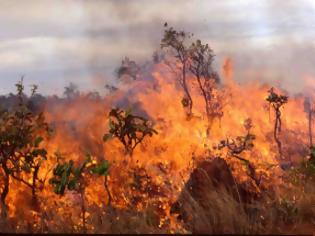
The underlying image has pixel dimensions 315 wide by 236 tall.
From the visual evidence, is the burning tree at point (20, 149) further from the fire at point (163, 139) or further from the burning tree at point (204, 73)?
the burning tree at point (204, 73)

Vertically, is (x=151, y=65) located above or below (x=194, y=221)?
above

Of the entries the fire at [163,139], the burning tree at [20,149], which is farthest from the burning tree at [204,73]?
the burning tree at [20,149]

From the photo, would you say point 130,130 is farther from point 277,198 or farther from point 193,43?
point 193,43

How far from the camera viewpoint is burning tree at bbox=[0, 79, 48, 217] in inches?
571

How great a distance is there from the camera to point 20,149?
15.1 meters

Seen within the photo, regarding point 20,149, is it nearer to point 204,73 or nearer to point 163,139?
point 163,139

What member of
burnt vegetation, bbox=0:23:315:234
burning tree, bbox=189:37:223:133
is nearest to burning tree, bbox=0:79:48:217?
burnt vegetation, bbox=0:23:315:234

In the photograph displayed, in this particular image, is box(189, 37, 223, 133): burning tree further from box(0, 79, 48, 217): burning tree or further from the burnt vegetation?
box(0, 79, 48, 217): burning tree

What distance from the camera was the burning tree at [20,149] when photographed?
1450 centimetres

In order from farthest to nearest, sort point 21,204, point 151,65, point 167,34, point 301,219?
point 151,65 < point 167,34 < point 21,204 < point 301,219

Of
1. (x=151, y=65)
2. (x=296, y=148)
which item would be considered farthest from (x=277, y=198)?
(x=151, y=65)

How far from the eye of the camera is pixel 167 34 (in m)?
37.9

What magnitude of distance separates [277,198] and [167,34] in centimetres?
2847

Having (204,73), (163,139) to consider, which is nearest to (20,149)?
(163,139)
